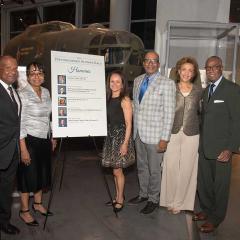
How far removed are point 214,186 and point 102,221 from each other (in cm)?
122

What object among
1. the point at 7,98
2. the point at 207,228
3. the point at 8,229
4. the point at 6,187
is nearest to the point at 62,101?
the point at 7,98

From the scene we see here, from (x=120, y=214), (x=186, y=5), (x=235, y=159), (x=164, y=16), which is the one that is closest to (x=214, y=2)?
(x=186, y=5)

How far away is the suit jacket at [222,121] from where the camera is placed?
324 centimetres

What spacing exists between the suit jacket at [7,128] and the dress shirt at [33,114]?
198 millimetres

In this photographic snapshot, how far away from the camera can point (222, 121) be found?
10.8 ft

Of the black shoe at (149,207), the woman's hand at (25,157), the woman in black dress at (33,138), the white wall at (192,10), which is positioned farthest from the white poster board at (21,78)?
the white wall at (192,10)

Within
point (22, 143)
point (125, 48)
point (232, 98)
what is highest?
point (125, 48)

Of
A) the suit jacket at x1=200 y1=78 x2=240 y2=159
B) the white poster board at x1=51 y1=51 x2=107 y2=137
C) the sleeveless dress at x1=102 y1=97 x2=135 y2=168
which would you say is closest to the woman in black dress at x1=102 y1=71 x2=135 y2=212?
the sleeveless dress at x1=102 y1=97 x2=135 y2=168

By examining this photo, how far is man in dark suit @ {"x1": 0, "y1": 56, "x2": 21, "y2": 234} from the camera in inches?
116

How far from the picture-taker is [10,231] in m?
3.23

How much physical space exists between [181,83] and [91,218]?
1779 millimetres

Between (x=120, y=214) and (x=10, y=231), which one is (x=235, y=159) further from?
(x=10, y=231)

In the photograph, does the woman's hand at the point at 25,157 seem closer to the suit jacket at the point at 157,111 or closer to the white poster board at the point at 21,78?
the suit jacket at the point at 157,111

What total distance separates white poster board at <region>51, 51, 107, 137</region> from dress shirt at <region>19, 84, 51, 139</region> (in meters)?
0.14
